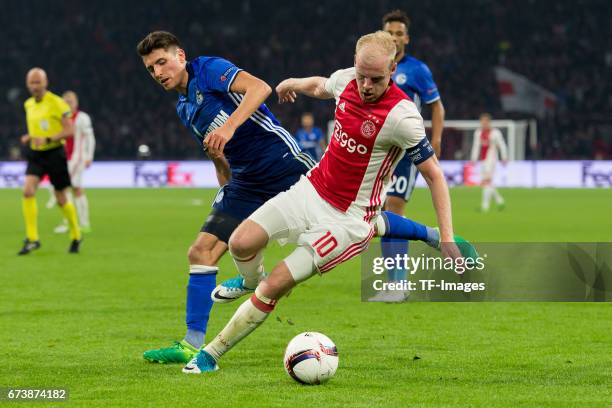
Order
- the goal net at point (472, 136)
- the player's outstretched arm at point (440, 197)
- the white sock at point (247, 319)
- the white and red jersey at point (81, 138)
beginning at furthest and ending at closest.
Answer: the goal net at point (472, 136), the white and red jersey at point (81, 138), the white sock at point (247, 319), the player's outstretched arm at point (440, 197)

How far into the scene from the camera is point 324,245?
18.9 feet

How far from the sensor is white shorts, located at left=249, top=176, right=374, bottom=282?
18.9 feet

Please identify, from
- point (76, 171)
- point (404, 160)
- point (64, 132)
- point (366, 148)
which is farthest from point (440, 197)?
point (76, 171)

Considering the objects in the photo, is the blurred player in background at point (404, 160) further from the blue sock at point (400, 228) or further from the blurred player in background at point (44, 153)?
the blurred player in background at point (44, 153)

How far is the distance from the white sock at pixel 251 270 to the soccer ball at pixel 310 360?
3.16ft

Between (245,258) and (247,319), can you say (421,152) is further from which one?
(247,319)

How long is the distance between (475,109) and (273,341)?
108 feet

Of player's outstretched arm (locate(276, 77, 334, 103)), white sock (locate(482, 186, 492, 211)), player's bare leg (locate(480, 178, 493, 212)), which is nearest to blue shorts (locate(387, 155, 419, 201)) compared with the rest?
player's outstretched arm (locate(276, 77, 334, 103))

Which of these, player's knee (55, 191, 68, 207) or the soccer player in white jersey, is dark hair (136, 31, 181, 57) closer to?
Answer: the soccer player in white jersey

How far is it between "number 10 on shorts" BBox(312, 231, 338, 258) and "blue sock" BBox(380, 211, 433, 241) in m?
1.05

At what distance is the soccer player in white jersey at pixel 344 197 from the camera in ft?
18.5

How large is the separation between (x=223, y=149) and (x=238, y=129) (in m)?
0.40

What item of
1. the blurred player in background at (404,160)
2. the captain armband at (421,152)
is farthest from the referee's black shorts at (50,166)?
the captain armband at (421,152)

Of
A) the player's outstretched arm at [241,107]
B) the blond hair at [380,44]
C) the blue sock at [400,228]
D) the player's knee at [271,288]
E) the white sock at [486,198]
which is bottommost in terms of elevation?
the white sock at [486,198]
